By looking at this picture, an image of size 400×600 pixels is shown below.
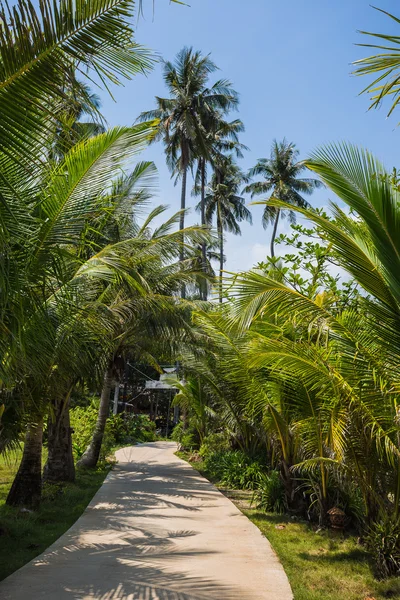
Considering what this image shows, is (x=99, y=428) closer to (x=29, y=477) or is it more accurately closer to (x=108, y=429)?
(x=29, y=477)

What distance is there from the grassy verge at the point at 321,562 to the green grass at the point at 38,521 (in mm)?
2883

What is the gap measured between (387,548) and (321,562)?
1.05 meters

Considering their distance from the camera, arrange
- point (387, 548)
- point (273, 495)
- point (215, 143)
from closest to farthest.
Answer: point (387, 548)
point (273, 495)
point (215, 143)

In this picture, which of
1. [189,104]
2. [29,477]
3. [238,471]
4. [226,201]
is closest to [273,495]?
[238,471]

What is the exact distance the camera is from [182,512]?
29.5ft

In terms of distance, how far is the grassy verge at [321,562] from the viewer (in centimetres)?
499

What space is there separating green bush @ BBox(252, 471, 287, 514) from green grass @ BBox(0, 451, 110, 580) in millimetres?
3206

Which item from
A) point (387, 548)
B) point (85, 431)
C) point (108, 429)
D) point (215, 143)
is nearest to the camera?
point (387, 548)

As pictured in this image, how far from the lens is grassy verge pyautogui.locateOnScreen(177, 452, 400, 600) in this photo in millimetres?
4992

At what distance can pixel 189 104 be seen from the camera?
26656 mm

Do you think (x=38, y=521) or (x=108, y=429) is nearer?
(x=38, y=521)

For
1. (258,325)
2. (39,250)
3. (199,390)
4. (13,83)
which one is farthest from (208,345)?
(13,83)

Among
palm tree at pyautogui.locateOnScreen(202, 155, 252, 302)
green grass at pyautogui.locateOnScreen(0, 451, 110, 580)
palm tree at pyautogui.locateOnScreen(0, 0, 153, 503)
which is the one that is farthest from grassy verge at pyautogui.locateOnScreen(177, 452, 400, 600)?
palm tree at pyautogui.locateOnScreen(202, 155, 252, 302)

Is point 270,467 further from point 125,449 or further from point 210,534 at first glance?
point 125,449
